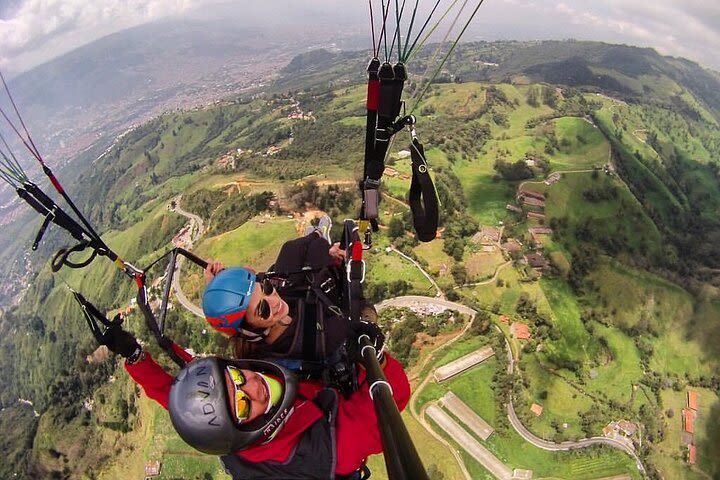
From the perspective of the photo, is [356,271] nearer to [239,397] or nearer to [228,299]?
[228,299]

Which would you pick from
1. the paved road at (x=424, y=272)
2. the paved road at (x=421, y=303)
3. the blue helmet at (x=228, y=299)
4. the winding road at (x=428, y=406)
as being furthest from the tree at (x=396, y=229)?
the blue helmet at (x=228, y=299)

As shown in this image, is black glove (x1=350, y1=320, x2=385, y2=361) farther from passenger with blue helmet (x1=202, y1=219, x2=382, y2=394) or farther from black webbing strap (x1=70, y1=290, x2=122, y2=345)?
black webbing strap (x1=70, y1=290, x2=122, y2=345)

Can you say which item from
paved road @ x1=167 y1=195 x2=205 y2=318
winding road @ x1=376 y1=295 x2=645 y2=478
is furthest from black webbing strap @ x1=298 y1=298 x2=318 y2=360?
paved road @ x1=167 y1=195 x2=205 y2=318

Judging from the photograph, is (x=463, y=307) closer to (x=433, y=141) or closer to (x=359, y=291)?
(x=359, y=291)

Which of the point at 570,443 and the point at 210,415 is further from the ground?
the point at 210,415

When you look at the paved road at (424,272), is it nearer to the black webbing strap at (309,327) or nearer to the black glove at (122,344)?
the black webbing strap at (309,327)

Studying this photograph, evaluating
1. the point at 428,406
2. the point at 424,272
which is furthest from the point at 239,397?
the point at 424,272

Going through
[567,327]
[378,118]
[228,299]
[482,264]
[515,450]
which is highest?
[378,118]
